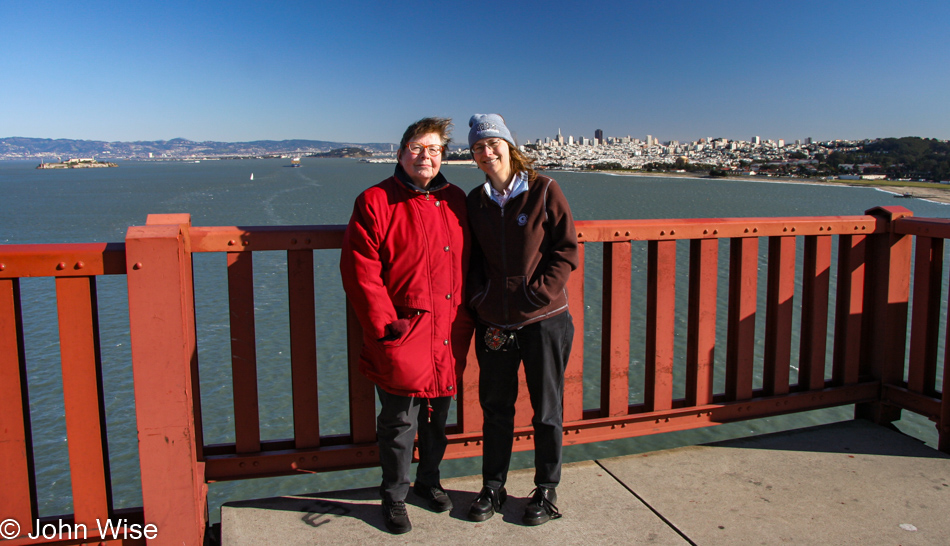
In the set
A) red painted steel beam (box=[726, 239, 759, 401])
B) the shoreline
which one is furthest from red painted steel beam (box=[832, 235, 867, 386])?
the shoreline

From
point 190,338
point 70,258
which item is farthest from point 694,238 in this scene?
point 70,258

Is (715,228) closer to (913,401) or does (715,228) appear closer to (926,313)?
(926,313)

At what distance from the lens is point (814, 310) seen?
417 cm

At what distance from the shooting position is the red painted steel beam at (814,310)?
4.12 metres

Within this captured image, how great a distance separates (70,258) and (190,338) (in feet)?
1.90

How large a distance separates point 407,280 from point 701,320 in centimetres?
190

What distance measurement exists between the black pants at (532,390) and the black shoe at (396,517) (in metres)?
0.42

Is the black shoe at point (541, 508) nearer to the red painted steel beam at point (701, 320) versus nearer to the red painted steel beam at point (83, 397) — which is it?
the red painted steel beam at point (701, 320)

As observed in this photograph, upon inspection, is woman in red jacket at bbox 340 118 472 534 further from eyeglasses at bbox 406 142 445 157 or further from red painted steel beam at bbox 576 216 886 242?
red painted steel beam at bbox 576 216 886 242

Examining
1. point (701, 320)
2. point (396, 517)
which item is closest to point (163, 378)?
point (396, 517)

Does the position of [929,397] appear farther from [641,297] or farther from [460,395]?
[641,297]

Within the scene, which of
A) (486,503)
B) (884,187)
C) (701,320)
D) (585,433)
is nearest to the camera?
(486,503)

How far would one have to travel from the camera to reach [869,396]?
433cm

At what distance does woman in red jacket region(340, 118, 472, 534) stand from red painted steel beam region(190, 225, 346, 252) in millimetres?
321
